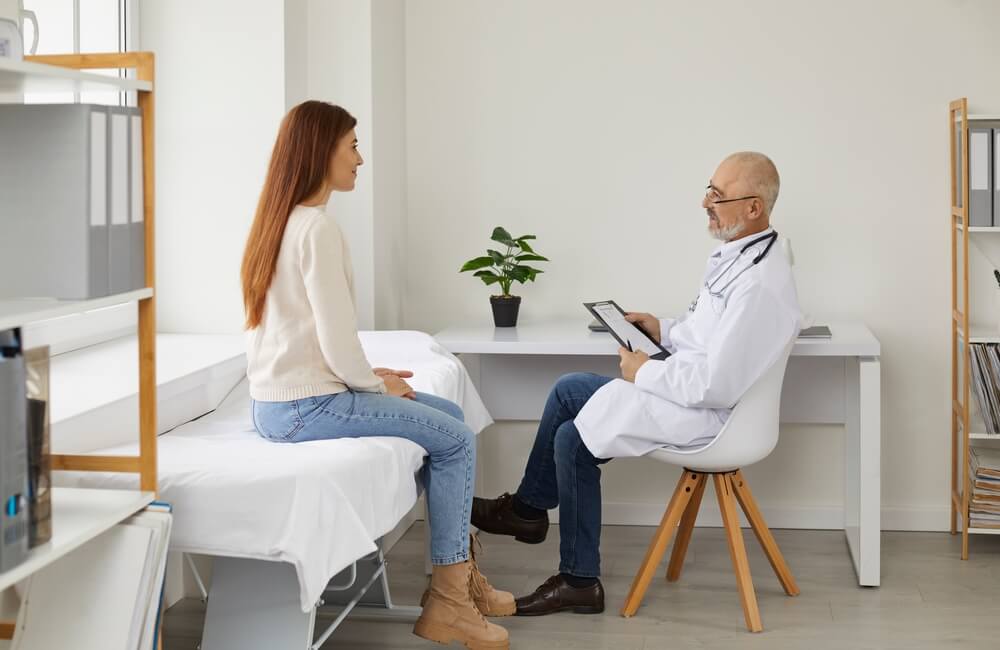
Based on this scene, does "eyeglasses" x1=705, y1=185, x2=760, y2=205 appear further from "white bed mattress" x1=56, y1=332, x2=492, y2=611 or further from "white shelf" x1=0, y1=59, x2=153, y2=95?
"white shelf" x1=0, y1=59, x2=153, y2=95

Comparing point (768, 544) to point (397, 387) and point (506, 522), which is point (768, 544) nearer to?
point (506, 522)

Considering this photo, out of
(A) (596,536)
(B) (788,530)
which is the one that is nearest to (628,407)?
(A) (596,536)

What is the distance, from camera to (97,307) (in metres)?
1.68

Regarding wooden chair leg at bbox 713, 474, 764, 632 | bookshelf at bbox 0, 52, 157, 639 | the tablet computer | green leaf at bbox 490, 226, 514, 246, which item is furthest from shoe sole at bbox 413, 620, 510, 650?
green leaf at bbox 490, 226, 514, 246

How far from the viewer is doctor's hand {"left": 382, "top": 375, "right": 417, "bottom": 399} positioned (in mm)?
2537

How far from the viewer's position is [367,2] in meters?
3.39

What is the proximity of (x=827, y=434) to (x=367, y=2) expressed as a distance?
6.59ft

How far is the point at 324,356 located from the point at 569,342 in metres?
1.07

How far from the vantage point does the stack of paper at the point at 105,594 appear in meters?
1.79

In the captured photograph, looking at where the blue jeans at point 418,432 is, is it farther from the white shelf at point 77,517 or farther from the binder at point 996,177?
the binder at point 996,177

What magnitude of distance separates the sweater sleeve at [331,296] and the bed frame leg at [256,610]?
44cm

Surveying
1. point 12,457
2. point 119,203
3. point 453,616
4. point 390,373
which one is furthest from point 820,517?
point 12,457

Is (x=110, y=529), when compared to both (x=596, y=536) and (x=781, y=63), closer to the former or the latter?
(x=596, y=536)

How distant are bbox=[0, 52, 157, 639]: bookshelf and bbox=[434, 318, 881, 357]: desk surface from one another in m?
1.48
